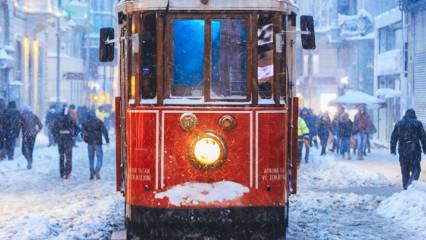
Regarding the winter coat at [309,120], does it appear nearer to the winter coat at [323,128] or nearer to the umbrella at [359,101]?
the winter coat at [323,128]

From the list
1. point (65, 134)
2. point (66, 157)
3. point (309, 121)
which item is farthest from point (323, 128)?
point (65, 134)

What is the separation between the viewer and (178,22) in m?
7.92

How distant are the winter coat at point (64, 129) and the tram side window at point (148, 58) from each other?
35.7 ft

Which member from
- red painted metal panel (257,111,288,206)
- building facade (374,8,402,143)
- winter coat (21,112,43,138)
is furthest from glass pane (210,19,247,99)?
building facade (374,8,402,143)

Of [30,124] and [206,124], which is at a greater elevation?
[206,124]

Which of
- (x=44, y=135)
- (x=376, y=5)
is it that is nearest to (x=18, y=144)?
(x=44, y=135)

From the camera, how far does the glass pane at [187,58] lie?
309 inches

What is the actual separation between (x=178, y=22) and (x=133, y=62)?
0.67 meters

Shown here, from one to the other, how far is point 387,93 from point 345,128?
1115cm

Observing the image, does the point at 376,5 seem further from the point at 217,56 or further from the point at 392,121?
the point at 217,56

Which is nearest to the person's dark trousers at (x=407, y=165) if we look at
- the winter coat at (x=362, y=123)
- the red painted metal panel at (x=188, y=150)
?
the red painted metal panel at (x=188, y=150)

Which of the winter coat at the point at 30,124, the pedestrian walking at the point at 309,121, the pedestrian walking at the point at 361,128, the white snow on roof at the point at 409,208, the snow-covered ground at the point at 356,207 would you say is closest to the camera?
the snow-covered ground at the point at 356,207

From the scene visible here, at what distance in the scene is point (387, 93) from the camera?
36.1 metres

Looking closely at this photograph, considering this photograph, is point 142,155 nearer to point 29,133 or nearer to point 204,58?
point 204,58
